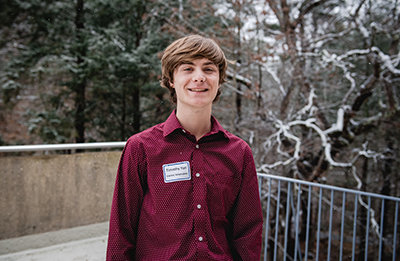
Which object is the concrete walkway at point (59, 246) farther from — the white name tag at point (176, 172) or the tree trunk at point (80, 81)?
the tree trunk at point (80, 81)

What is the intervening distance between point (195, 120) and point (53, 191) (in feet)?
7.90

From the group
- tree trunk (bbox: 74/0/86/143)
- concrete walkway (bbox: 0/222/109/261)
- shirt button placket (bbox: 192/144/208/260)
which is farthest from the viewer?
tree trunk (bbox: 74/0/86/143)

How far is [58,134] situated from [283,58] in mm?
6384

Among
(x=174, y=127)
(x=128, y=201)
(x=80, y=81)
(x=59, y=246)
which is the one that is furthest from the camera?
(x=80, y=81)

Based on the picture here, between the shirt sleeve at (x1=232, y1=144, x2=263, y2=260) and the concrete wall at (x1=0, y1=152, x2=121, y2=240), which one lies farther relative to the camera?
the concrete wall at (x1=0, y1=152, x2=121, y2=240)

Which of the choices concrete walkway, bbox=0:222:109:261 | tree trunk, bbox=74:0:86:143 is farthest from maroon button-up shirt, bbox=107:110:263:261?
tree trunk, bbox=74:0:86:143

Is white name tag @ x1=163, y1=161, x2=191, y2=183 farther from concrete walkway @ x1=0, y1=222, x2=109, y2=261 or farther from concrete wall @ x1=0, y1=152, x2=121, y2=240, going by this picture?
concrete wall @ x1=0, y1=152, x2=121, y2=240

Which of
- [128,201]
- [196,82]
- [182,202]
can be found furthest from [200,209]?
[196,82]

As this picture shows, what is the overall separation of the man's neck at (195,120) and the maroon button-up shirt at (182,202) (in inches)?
2.6

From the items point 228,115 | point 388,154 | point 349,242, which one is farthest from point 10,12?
point 349,242

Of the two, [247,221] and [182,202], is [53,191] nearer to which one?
[182,202]

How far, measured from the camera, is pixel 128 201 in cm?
121

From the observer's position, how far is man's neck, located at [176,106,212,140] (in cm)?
Answer: 137

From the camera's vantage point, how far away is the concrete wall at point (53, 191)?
2.84m
